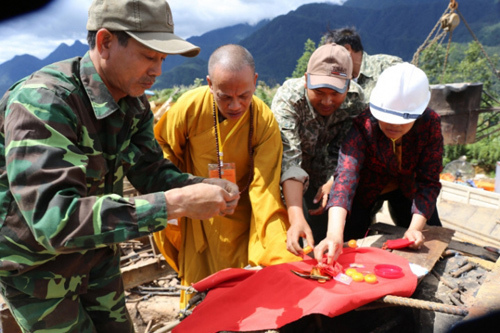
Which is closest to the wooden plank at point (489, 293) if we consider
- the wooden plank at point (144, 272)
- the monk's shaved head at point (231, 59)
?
the monk's shaved head at point (231, 59)

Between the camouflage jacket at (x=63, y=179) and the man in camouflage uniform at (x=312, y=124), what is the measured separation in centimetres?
97

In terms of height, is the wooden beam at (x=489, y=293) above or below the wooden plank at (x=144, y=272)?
above

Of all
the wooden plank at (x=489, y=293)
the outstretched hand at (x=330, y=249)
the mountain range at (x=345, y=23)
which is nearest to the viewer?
the wooden plank at (x=489, y=293)

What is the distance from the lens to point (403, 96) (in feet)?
7.19

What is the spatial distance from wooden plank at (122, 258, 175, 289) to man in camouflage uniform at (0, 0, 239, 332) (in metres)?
1.95

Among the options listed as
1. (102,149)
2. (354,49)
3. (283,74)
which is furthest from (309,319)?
(283,74)

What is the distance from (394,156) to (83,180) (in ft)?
6.27

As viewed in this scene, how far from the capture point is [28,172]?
1.22 m

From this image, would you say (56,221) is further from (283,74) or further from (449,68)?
(283,74)

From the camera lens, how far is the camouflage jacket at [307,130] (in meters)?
2.56

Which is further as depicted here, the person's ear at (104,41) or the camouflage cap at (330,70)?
the camouflage cap at (330,70)

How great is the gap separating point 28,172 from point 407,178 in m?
2.27

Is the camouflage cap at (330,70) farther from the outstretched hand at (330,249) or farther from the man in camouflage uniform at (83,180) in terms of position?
the man in camouflage uniform at (83,180)

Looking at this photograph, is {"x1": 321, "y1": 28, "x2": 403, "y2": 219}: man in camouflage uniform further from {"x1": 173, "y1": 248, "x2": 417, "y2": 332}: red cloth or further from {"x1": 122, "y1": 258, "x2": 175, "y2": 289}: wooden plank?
{"x1": 122, "y1": 258, "x2": 175, "y2": 289}: wooden plank
